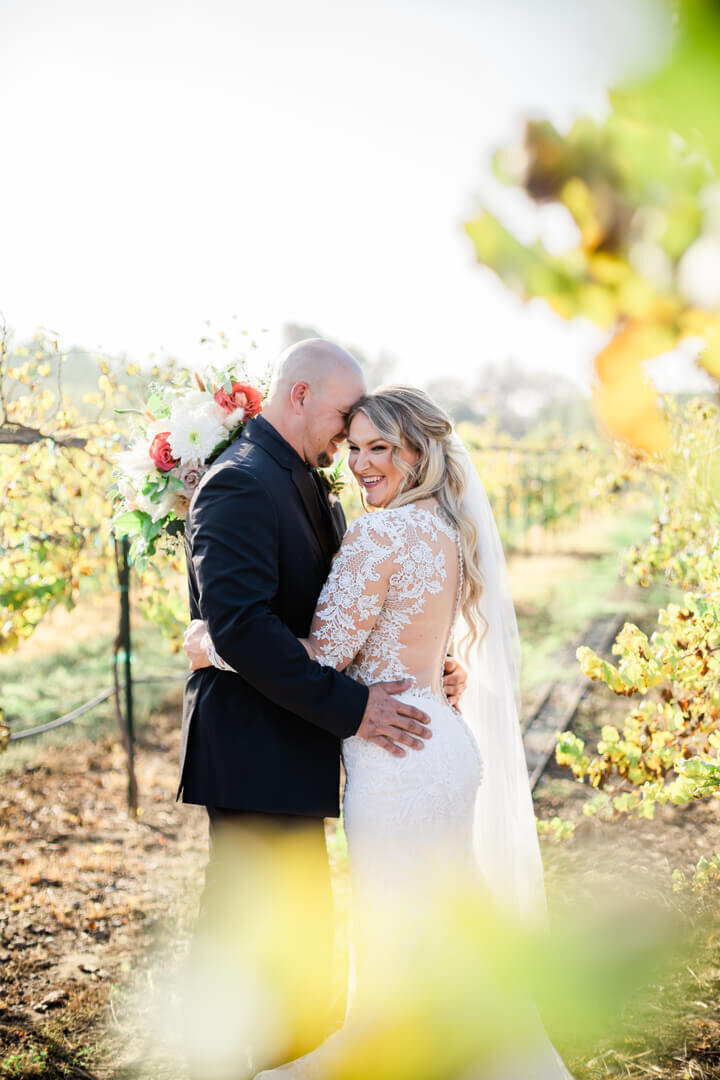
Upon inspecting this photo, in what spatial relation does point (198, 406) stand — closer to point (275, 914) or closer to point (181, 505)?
point (181, 505)

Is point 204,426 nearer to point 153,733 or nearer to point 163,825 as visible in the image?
point 163,825

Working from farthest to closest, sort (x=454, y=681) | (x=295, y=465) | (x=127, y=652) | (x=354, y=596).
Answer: (x=127, y=652) < (x=454, y=681) < (x=295, y=465) < (x=354, y=596)

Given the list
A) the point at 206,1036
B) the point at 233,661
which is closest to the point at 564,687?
the point at 206,1036

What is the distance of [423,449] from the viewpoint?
7.95ft

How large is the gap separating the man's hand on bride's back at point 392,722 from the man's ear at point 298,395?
85cm

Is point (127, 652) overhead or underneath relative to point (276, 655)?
underneath

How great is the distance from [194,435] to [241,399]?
221mm

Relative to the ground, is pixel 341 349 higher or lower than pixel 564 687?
higher

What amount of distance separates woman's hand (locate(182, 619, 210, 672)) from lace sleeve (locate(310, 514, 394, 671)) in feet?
1.04

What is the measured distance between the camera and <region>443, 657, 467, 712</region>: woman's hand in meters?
2.67

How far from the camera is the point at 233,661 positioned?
2188mm

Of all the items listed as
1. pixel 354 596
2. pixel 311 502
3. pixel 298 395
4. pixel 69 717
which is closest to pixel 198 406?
pixel 298 395

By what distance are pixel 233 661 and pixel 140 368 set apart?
3.31 metres

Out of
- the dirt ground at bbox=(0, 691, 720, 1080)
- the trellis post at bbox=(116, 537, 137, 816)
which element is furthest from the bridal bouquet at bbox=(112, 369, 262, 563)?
the trellis post at bbox=(116, 537, 137, 816)
